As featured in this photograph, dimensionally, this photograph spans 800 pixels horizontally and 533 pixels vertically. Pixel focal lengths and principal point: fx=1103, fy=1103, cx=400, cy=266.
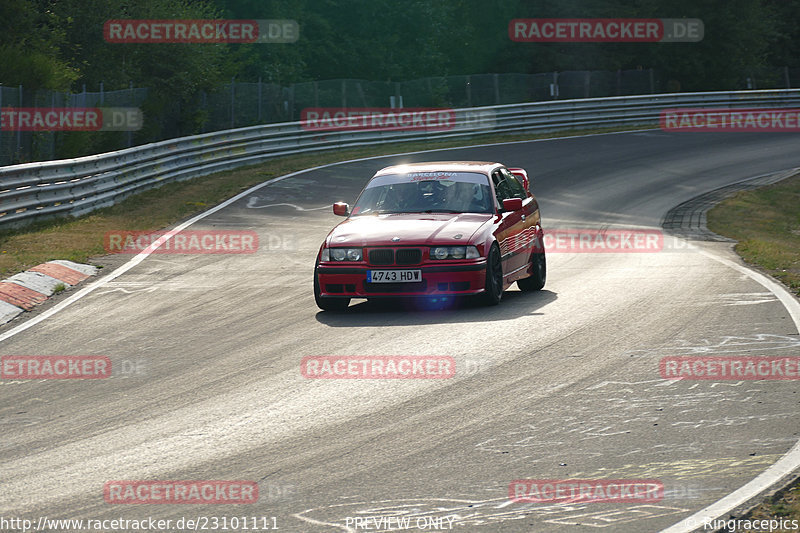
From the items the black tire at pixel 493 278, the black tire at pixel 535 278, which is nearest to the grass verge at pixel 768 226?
the black tire at pixel 535 278

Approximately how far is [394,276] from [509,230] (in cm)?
179

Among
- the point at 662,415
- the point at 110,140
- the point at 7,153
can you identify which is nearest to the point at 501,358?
the point at 662,415

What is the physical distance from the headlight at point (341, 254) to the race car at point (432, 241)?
11mm

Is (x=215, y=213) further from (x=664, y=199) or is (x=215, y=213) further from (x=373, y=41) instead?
(x=373, y=41)

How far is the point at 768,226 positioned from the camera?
22547 mm

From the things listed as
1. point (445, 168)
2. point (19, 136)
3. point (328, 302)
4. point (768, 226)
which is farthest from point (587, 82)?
point (328, 302)

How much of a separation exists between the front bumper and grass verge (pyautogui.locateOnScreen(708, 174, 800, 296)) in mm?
3832

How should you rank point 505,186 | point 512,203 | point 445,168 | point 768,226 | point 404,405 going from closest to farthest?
point 404,405
point 512,203
point 445,168
point 505,186
point 768,226

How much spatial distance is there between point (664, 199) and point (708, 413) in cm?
1863

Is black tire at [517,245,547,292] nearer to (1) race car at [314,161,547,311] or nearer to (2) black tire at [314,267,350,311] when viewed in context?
(1) race car at [314,161,547,311]

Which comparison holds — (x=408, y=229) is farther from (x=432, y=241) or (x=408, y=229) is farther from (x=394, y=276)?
(x=394, y=276)

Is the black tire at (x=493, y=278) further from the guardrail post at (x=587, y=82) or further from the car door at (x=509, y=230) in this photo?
the guardrail post at (x=587, y=82)

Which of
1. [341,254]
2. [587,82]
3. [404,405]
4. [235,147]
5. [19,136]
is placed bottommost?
[404,405]

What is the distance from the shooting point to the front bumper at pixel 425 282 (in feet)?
38.3
